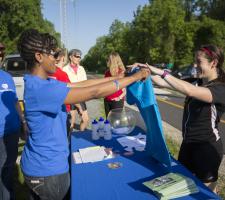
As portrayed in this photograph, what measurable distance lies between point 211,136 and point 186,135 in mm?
228

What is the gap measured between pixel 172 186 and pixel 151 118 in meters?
0.64

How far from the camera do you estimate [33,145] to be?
7.54 feet

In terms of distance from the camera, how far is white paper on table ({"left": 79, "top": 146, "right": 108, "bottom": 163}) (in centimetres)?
292

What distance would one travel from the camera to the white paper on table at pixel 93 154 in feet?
9.59

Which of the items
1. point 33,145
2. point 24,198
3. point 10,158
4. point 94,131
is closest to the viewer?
point 33,145

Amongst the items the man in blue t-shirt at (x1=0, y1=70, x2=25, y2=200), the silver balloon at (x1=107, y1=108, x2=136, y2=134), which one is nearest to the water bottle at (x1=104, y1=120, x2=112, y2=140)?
the silver balloon at (x1=107, y1=108, x2=136, y2=134)

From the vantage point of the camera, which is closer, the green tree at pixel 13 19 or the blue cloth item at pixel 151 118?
the blue cloth item at pixel 151 118

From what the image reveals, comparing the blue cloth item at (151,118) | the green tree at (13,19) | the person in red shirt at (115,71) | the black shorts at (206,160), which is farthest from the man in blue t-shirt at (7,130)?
the green tree at (13,19)

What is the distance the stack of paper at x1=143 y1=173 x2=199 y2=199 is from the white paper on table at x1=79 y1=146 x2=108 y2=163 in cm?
76

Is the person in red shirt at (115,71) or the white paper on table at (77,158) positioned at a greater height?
the person in red shirt at (115,71)

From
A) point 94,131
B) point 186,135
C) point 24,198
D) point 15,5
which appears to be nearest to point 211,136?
point 186,135

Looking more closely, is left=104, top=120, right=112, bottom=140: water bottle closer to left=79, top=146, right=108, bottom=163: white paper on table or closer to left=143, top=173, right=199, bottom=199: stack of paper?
left=79, top=146, right=108, bottom=163: white paper on table

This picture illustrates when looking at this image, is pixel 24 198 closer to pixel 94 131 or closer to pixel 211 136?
pixel 94 131

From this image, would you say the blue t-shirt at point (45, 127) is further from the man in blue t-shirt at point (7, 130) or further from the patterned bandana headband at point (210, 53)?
the patterned bandana headband at point (210, 53)
